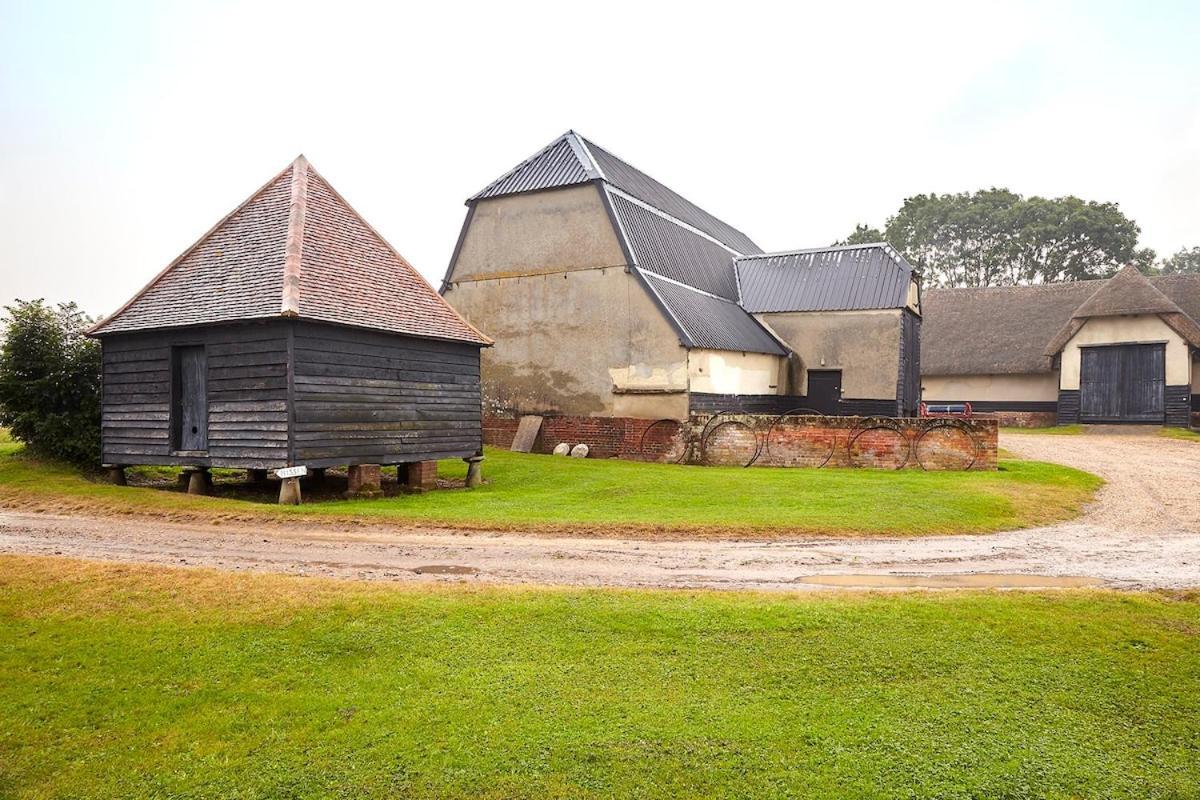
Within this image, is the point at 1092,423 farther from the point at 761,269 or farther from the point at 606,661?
the point at 606,661

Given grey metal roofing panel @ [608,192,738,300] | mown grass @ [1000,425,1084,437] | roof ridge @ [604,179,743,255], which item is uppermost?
roof ridge @ [604,179,743,255]

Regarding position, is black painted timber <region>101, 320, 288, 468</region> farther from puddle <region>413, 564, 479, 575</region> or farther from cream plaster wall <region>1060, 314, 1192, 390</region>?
cream plaster wall <region>1060, 314, 1192, 390</region>

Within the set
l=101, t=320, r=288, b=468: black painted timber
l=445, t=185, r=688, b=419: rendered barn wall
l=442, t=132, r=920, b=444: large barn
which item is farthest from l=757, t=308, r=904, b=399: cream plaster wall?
l=101, t=320, r=288, b=468: black painted timber

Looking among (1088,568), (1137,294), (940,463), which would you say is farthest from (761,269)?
(1088,568)

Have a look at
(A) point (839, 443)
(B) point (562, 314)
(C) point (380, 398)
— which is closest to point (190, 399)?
(C) point (380, 398)

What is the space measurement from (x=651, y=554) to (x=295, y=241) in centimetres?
1053

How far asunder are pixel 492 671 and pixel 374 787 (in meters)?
1.51

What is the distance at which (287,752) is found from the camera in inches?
226

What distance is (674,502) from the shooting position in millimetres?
15469

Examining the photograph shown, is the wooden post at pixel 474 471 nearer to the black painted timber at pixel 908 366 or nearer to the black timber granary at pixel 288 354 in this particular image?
the black timber granary at pixel 288 354

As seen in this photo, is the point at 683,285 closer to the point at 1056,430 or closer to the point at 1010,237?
the point at 1056,430

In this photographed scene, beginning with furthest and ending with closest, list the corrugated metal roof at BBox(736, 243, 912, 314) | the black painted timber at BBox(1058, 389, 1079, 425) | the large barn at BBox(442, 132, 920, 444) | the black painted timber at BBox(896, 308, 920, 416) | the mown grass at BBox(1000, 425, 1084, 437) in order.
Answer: the black painted timber at BBox(1058, 389, 1079, 425) → the mown grass at BBox(1000, 425, 1084, 437) → the corrugated metal roof at BBox(736, 243, 912, 314) → the black painted timber at BBox(896, 308, 920, 416) → the large barn at BBox(442, 132, 920, 444)

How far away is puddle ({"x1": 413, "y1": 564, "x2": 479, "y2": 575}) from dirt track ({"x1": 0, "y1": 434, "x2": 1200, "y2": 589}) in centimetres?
2

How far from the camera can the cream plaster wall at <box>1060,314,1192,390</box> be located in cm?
3259
